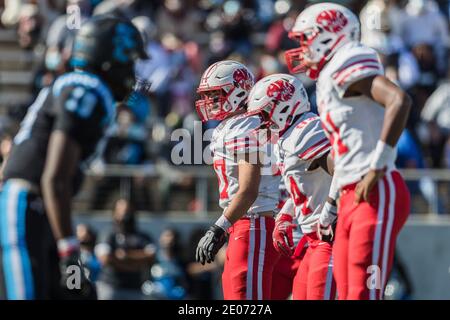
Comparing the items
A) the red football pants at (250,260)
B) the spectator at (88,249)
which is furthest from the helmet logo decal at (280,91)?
the spectator at (88,249)

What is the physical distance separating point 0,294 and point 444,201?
789cm

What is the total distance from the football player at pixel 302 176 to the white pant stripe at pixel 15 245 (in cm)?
177

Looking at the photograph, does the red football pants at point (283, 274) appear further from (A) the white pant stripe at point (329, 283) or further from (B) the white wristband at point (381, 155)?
(B) the white wristband at point (381, 155)

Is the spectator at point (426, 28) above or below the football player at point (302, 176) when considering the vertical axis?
above

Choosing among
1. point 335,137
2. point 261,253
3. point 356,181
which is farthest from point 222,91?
point 356,181

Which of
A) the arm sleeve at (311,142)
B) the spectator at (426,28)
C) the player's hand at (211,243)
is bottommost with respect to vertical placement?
the player's hand at (211,243)

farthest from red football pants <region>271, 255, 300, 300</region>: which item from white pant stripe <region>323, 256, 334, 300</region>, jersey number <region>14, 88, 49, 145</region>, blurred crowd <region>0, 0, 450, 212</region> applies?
blurred crowd <region>0, 0, 450, 212</region>

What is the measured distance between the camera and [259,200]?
7.60 m

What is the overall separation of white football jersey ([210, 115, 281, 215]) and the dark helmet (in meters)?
1.04

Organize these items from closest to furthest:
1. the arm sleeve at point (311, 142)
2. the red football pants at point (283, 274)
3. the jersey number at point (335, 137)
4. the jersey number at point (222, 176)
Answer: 1. the jersey number at point (335, 137)
2. the arm sleeve at point (311, 142)
3. the jersey number at point (222, 176)
4. the red football pants at point (283, 274)

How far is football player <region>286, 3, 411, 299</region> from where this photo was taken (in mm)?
5961

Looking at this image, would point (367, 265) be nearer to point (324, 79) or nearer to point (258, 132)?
point (324, 79)

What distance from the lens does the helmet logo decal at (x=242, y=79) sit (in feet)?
25.6

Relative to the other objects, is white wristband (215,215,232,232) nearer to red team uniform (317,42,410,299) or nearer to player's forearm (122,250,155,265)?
red team uniform (317,42,410,299)
